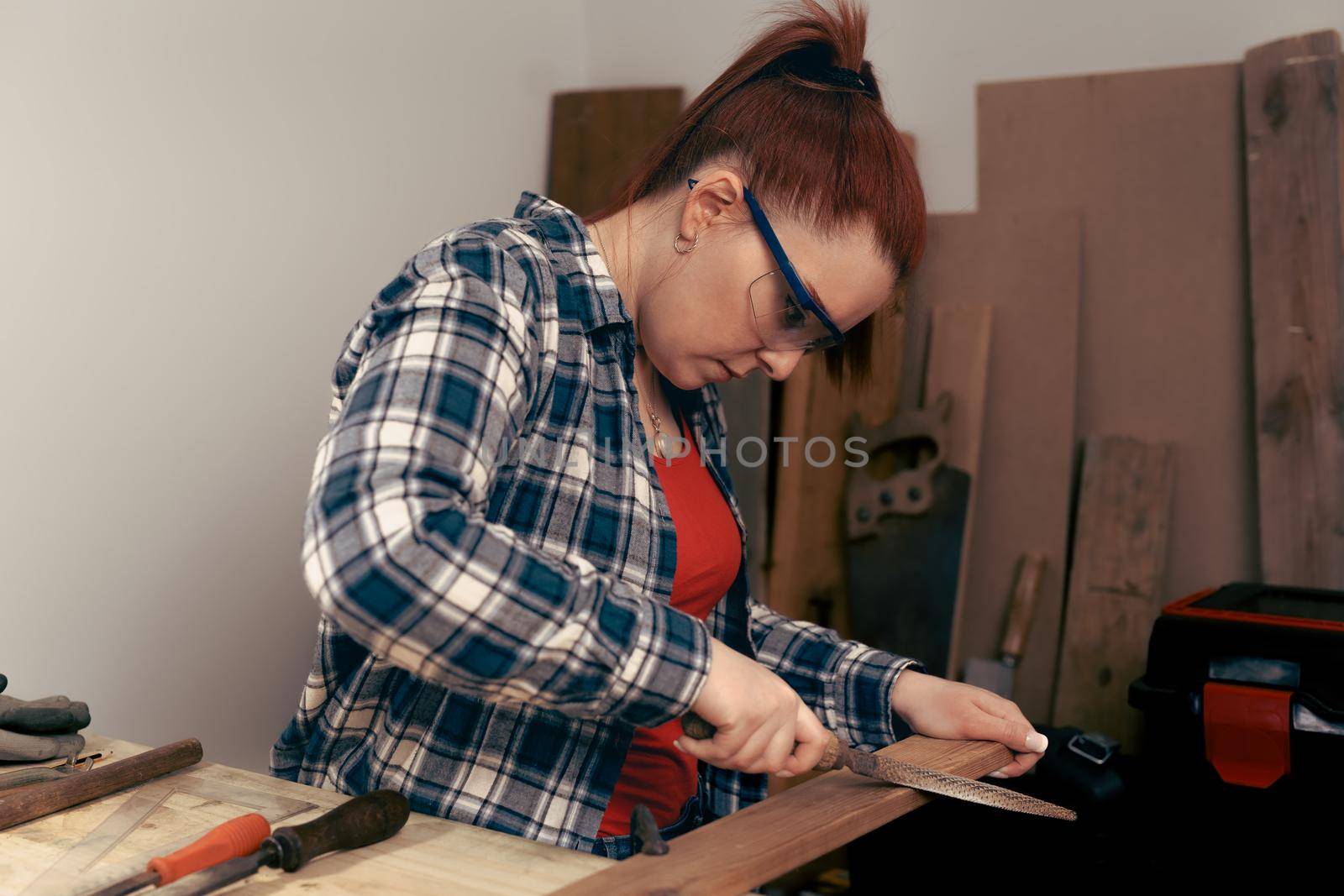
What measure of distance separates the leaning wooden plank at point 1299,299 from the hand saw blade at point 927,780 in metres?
1.52

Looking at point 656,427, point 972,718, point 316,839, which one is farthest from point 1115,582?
point 316,839

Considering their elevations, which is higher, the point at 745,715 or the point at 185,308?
the point at 185,308

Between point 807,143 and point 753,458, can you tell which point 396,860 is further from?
point 753,458

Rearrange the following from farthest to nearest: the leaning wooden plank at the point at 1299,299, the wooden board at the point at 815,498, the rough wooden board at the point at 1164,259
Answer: the wooden board at the point at 815,498 → the rough wooden board at the point at 1164,259 → the leaning wooden plank at the point at 1299,299

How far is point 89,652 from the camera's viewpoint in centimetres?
188

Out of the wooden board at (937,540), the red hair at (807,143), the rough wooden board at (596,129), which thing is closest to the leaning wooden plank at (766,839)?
the red hair at (807,143)

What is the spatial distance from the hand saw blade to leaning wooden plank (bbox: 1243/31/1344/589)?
1.52 meters

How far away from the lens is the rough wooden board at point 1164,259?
2.56 meters

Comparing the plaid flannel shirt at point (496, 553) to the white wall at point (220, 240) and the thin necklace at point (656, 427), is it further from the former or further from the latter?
the white wall at point (220, 240)

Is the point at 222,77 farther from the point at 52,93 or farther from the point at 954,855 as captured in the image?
the point at 954,855

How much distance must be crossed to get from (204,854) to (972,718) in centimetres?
89

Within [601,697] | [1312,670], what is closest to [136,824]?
[601,697]

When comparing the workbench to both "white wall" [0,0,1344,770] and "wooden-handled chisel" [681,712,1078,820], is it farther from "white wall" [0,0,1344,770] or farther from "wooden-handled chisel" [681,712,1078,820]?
"white wall" [0,0,1344,770]

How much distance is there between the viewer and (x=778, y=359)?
4.48 ft
